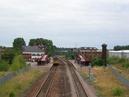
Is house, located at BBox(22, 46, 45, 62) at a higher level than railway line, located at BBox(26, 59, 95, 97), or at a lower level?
higher

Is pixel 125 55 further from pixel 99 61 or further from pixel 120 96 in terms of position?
pixel 120 96

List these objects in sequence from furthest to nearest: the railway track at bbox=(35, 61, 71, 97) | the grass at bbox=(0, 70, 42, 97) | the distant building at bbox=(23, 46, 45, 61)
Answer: the distant building at bbox=(23, 46, 45, 61) → the railway track at bbox=(35, 61, 71, 97) → the grass at bbox=(0, 70, 42, 97)

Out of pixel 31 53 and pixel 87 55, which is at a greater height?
pixel 31 53

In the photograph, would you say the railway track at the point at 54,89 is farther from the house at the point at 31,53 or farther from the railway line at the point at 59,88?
the house at the point at 31,53

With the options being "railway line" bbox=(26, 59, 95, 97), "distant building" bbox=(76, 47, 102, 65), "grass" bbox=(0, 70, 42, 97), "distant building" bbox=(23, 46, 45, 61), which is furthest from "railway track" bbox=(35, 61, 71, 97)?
"distant building" bbox=(23, 46, 45, 61)

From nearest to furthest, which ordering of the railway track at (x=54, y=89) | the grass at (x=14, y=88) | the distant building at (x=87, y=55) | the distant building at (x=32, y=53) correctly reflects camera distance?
the grass at (x=14, y=88), the railway track at (x=54, y=89), the distant building at (x=87, y=55), the distant building at (x=32, y=53)

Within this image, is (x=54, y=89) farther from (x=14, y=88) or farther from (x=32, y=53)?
(x=32, y=53)

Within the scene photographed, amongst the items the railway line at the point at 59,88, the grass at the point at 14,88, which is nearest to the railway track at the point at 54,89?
the railway line at the point at 59,88

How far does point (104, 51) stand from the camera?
93062 millimetres

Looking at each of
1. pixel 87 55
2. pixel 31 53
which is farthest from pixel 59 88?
pixel 31 53

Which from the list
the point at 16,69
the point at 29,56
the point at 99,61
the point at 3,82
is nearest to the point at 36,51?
the point at 29,56

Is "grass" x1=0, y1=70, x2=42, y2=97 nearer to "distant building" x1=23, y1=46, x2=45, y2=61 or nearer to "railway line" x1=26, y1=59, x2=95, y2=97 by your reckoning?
"railway line" x1=26, y1=59, x2=95, y2=97

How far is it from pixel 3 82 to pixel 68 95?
9.85 meters

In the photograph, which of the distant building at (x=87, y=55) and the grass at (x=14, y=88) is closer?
the grass at (x=14, y=88)
